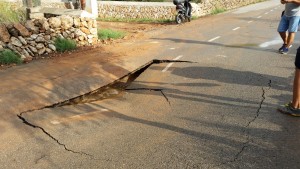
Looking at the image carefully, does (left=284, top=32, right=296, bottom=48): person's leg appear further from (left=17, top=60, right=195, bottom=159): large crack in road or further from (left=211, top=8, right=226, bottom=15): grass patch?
(left=211, top=8, right=226, bottom=15): grass patch

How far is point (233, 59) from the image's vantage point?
8.29 meters

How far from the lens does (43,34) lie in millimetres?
9586

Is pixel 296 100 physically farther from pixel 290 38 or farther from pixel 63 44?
pixel 63 44

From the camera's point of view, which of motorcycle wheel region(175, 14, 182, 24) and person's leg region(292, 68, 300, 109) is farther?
motorcycle wheel region(175, 14, 182, 24)

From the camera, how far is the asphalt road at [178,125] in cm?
379

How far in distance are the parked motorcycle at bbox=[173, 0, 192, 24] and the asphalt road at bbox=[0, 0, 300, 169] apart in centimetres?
900

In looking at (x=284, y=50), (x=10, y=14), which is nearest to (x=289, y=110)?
(x=284, y=50)

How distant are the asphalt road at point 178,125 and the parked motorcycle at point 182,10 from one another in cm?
900

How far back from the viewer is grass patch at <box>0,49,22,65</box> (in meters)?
8.23

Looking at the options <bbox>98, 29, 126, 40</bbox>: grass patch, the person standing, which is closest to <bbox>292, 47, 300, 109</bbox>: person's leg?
the person standing

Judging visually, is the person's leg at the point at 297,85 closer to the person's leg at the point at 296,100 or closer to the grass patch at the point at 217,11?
the person's leg at the point at 296,100

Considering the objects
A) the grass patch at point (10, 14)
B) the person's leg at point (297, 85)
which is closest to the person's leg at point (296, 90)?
the person's leg at point (297, 85)

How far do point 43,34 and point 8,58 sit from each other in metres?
1.64

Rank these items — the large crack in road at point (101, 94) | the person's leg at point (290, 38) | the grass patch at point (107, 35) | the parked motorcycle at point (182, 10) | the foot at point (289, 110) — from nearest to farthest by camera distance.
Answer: the foot at point (289, 110) < the large crack in road at point (101, 94) < the person's leg at point (290, 38) < the grass patch at point (107, 35) < the parked motorcycle at point (182, 10)
